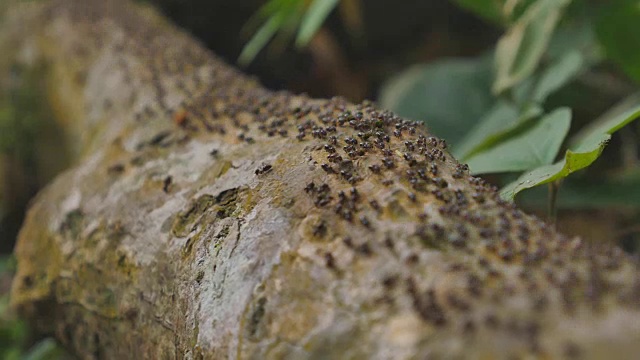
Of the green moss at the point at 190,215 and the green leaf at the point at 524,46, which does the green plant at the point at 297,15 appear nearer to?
the green leaf at the point at 524,46

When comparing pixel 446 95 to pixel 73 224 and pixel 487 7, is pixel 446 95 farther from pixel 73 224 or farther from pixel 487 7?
pixel 73 224

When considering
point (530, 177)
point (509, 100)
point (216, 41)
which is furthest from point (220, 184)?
point (216, 41)

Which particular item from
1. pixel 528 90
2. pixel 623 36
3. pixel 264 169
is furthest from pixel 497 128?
pixel 264 169

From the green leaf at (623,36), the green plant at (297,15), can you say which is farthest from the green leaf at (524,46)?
the green plant at (297,15)

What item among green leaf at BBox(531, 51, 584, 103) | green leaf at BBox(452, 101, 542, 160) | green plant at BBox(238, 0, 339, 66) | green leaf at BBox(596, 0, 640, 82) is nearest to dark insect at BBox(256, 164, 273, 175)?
green leaf at BBox(452, 101, 542, 160)

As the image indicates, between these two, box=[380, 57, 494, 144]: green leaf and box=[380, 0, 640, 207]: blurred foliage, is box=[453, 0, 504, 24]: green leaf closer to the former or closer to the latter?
box=[380, 0, 640, 207]: blurred foliage
